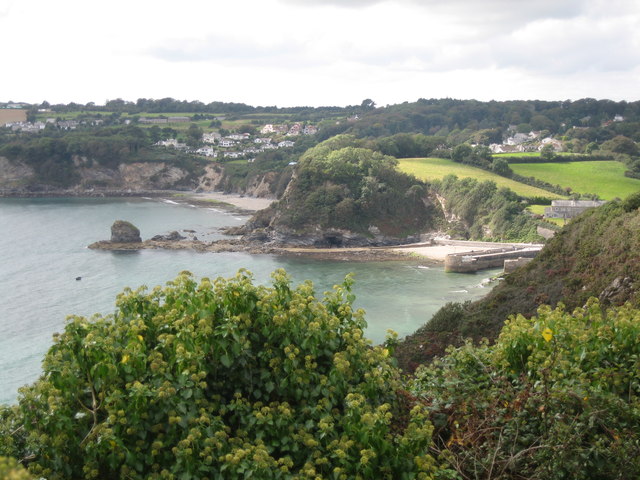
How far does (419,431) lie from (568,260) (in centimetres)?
2511

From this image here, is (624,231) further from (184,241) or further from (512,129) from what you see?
(512,129)

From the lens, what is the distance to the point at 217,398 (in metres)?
5.56

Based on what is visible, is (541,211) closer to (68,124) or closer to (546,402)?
(546,402)

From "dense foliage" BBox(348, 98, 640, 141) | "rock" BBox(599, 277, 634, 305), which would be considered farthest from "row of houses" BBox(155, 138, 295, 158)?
"rock" BBox(599, 277, 634, 305)

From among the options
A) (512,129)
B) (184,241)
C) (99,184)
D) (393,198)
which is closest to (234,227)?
(184,241)

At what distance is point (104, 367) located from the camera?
523 cm

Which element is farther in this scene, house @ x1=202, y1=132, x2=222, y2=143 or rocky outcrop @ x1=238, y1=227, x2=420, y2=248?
house @ x1=202, y1=132, x2=222, y2=143

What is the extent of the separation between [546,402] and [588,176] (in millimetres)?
75742

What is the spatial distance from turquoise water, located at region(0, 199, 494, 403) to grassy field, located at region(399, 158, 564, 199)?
76.8ft

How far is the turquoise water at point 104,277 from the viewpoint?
33812 mm

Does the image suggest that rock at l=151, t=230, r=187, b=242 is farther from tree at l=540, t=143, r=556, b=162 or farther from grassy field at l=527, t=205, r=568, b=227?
tree at l=540, t=143, r=556, b=162

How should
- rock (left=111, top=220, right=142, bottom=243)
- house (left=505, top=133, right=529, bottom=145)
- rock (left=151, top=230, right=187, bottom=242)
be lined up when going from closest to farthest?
1. rock (left=111, top=220, right=142, bottom=243)
2. rock (left=151, top=230, right=187, bottom=242)
3. house (left=505, top=133, right=529, bottom=145)

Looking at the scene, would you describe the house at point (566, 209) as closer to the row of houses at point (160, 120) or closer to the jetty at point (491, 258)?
the jetty at point (491, 258)

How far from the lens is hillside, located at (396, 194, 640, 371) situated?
22.8 meters
